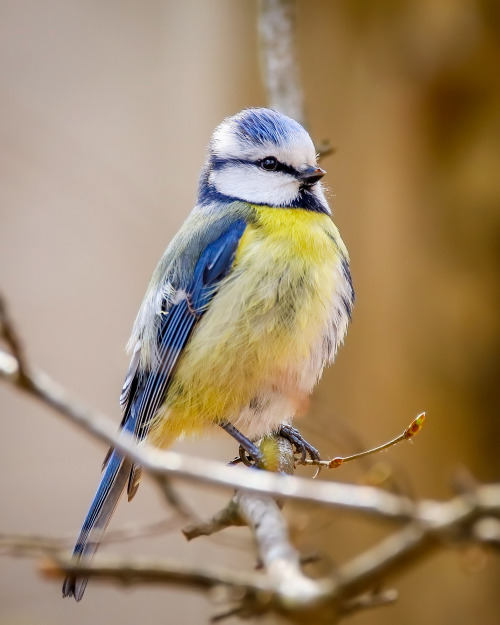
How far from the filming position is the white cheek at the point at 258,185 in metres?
1.69

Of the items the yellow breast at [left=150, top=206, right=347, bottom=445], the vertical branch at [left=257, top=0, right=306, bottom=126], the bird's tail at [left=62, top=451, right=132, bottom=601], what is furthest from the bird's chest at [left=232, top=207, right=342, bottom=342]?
the vertical branch at [left=257, top=0, right=306, bottom=126]

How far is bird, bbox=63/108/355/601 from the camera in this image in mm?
1520

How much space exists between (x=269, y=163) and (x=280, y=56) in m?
→ 0.49

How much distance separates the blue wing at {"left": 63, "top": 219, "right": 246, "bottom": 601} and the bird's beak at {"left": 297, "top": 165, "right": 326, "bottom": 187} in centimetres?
16

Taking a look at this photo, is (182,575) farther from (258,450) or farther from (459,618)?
(459,618)

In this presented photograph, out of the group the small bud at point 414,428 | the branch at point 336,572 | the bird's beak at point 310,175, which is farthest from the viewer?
the bird's beak at point 310,175

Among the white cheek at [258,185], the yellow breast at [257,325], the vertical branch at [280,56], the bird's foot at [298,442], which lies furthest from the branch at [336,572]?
the vertical branch at [280,56]

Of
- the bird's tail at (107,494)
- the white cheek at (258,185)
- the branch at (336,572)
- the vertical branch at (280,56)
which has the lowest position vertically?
the bird's tail at (107,494)

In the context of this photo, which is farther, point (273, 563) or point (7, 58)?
point (7, 58)

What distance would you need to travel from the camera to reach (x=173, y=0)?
12.7ft

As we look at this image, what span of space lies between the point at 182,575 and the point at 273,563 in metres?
0.10

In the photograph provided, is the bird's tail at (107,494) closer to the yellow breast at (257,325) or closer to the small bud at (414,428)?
the yellow breast at (257,325)

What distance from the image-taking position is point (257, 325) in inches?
59.3

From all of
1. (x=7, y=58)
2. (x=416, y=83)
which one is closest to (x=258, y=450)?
(x=416, y=83)
